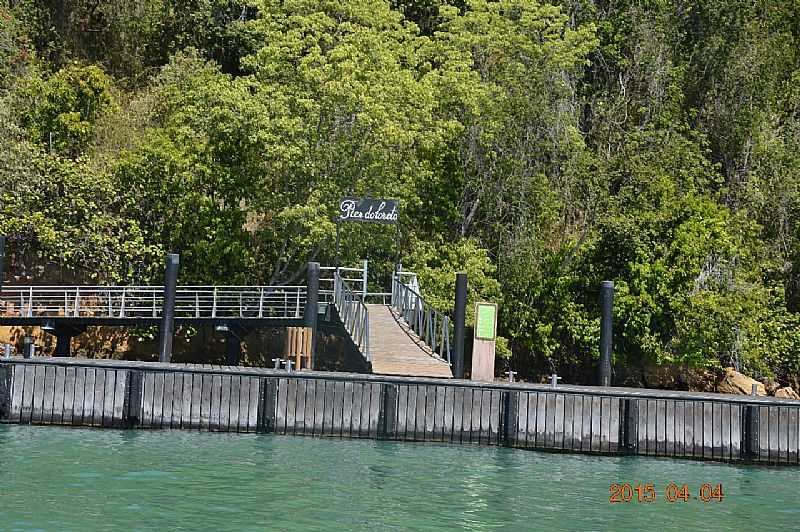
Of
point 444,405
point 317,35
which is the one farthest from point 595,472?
point 317,35

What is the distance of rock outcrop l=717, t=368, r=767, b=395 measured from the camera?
4278cm

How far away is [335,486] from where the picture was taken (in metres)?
21.3

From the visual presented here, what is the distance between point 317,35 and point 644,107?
12427mm

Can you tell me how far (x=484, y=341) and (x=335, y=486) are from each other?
7.14 meters

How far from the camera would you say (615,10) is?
50719 mm

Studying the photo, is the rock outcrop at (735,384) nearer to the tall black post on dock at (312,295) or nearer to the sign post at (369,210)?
the sign post at (369,210)

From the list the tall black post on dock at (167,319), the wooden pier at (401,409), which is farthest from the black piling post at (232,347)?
the wooden pier at (401,409)

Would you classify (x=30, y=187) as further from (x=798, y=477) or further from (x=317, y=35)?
(x=798, y=477)

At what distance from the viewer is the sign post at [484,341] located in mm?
27125

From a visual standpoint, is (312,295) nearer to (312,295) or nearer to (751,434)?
(312,295)

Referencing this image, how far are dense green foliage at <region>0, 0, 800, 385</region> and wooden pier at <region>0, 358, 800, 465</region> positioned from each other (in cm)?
1475

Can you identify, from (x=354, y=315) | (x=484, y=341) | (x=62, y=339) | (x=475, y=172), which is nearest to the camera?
(x=484, y=341)
